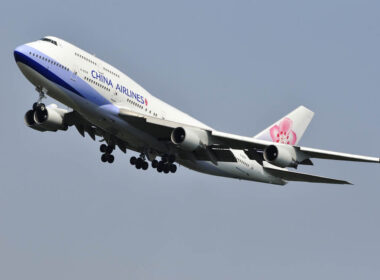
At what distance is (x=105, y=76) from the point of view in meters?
50.2

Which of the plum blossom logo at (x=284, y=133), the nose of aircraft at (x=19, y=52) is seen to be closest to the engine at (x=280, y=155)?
the plum blossom logo at (x=284, y=133)

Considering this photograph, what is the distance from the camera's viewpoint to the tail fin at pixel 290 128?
63000 millimetres

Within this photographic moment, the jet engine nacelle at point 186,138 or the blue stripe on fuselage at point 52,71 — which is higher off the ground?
the blue stripe on fuselage at point 52,71

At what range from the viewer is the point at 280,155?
50156 mm

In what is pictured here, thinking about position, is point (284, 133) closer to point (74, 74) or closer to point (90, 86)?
point (90, 86)

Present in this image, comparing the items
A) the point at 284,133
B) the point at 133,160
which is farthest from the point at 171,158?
the point at 284,133

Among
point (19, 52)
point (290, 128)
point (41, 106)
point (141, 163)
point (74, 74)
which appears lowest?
point (141, 163)

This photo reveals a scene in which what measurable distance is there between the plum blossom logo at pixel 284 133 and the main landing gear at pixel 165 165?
35.7 feet

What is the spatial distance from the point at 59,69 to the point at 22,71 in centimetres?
221

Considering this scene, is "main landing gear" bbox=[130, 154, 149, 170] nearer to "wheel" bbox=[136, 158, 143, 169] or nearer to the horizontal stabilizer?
"wheel" bbox=[136, 158, 143, 169]

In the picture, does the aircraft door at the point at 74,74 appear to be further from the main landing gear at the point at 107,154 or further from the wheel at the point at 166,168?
the wheel at the point at 166,168

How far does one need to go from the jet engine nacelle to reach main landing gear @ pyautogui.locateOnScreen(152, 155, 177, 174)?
336 cm

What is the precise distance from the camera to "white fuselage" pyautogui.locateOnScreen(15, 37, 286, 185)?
159 feet

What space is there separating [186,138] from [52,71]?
8779mm
